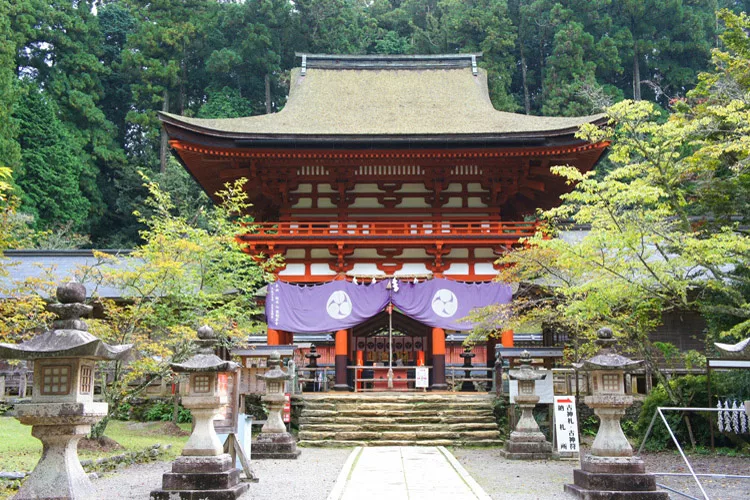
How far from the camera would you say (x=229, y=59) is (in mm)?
41094

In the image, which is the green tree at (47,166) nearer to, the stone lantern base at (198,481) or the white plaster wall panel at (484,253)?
the white plaster wall panel at (484,253)

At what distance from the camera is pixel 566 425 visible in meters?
12.2

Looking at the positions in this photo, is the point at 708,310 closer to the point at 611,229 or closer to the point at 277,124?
the point at 611,229

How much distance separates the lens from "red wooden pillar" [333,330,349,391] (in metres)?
17.5

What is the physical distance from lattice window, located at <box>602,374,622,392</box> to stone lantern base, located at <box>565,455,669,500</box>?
33.9 inches

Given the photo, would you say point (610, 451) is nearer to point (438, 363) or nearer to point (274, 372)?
point (274, 372)

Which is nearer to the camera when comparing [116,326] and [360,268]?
[116,326]

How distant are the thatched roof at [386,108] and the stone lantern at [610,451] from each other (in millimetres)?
9197

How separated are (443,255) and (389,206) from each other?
6.96 ft

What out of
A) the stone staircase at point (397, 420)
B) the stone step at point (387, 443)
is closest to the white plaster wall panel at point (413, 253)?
the stone staircase at point (397, 420)

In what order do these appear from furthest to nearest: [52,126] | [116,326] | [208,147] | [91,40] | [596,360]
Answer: [91,40]
[52,126]
[208,147]
[116,326]
[596,360]

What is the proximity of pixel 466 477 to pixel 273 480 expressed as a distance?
9.22 ft

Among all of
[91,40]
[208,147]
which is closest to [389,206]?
[208,147]

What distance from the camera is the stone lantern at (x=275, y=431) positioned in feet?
40.0
